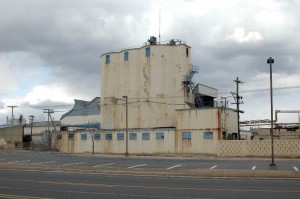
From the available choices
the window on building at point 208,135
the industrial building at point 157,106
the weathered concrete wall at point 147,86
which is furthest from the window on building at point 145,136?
the window on building at point 208,135

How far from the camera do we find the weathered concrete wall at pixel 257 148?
49750 mm

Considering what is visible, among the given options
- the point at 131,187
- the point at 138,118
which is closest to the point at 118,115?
the point at 138,118

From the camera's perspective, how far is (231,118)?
59.3 m

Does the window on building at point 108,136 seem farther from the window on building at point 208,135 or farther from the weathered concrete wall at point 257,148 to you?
the weathered concrete wall at point 257,148

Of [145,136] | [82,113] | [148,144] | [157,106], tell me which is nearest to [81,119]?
[82,113]

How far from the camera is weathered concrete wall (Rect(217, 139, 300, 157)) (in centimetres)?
4975

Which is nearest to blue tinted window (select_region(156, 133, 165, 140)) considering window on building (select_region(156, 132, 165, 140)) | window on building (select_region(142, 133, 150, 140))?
window on building (select_region(156, 132, 165, 140))

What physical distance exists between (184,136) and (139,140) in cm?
704

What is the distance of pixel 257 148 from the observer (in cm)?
5125

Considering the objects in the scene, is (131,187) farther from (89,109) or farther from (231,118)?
(89,109)

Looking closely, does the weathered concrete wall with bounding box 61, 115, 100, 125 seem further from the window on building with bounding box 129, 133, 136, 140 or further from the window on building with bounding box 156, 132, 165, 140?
the window on building with bounding box 156, 132, 165, 140

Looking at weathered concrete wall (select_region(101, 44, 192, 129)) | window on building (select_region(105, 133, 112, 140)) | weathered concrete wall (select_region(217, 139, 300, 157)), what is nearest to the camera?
weathered concrete wall (select_region(217, 139, 300, 157))

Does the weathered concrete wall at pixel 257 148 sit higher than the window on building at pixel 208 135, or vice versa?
the window on building at pixel 208 135

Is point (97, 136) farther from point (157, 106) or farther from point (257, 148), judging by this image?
point (257, 148)
